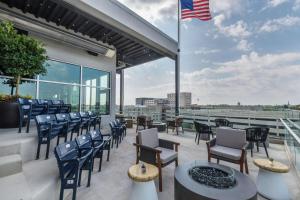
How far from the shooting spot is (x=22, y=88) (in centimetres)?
511

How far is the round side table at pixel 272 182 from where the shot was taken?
219cm

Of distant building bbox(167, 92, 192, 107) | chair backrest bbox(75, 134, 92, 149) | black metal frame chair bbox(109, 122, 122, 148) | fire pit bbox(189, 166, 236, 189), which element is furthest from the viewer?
distant building bbox(167, 92, 192, 107)

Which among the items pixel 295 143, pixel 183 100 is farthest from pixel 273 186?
pixel 183 100

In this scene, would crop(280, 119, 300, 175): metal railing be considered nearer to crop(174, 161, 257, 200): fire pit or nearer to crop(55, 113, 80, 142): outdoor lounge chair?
crop(174, 161, 257, 200): fire pit

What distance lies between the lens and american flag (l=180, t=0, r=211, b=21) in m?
6.30

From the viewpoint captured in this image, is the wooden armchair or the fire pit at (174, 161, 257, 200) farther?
the wooden armchair

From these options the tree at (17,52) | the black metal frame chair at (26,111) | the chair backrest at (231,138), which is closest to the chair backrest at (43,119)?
the black metal frame chair at (26,111)

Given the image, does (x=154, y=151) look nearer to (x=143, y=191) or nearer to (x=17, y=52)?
(x=143, y=191)

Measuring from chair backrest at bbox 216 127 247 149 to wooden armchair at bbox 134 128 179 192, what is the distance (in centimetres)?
123

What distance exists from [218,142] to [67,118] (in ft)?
12.5

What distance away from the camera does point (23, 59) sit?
3.70 metres

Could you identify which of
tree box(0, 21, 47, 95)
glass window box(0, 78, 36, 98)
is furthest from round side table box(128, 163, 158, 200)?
glass window box(0, 78, 36, 98)

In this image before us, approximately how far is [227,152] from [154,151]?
164 centimetres

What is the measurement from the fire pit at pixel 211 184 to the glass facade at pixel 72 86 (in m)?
5.26
